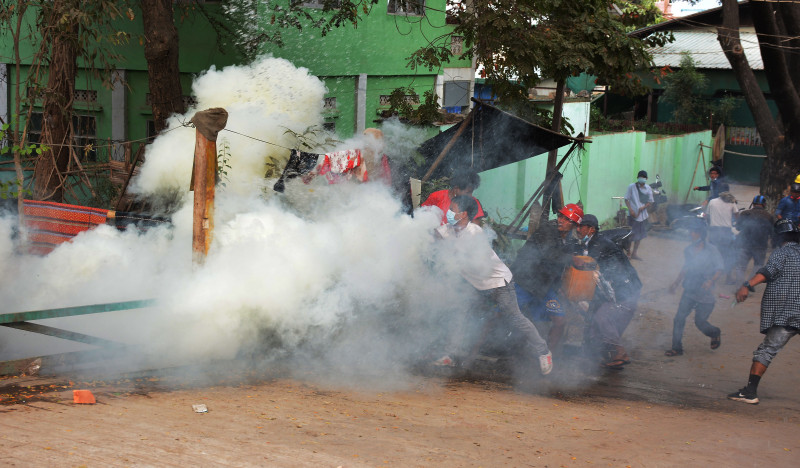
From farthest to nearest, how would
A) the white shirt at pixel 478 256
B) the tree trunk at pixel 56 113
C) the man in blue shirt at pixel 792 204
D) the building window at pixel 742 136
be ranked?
the building window at pixel 742 136, the man in blue shirt at pixel 792 204, the tree trunk at pixel 56 113, the white shirt at pixel 478 256

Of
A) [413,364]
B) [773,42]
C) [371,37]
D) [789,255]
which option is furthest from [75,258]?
[773,42]

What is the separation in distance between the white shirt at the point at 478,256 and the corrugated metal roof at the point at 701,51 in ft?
64.8

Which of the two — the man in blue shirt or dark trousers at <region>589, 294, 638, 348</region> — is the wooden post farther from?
the man in blue shirt

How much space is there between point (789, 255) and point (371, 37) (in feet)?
29.2

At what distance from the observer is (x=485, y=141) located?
9.60 metres

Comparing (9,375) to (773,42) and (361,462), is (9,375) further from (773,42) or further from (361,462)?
(773,42)

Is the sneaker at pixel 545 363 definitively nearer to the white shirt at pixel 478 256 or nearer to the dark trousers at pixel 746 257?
the white shirt at pixel 478 256

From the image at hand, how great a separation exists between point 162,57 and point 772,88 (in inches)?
474

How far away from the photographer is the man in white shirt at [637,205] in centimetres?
1330

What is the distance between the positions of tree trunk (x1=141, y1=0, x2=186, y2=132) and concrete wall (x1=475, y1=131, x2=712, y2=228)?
190 inches

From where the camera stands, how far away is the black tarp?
30.6 ft

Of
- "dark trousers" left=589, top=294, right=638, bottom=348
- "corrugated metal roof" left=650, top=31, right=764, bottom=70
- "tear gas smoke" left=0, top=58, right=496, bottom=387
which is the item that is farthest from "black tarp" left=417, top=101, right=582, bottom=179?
"corrugated metal roof" left=650, top=31, right=764, bottom=70

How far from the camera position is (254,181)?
7.36 metres

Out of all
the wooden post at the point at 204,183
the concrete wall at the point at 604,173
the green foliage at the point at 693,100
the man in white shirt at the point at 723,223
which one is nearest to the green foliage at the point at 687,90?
the green foliage at the point at 693,100
